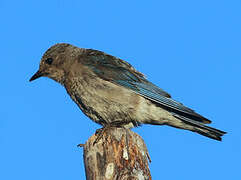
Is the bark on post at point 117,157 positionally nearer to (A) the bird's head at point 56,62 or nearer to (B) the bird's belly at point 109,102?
(B) the bird's belly at point 109,102

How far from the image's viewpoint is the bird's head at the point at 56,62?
8.73 metres

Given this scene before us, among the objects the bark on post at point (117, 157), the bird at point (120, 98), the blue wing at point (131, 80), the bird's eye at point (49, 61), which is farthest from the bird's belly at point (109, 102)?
the bark on post at point (117, 157)

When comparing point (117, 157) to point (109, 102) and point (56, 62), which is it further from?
point (56, 62)

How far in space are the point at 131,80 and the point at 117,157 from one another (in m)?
3.15

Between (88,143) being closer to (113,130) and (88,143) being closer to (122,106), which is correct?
(113,130)

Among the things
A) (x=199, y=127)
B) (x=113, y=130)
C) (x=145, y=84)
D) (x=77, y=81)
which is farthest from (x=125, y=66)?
(x=113, y=130)

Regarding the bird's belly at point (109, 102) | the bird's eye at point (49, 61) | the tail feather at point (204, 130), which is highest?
the bird's eye at point (49, 61)

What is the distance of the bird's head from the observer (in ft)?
28.6

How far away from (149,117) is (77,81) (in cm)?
159

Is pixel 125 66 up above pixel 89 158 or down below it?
above

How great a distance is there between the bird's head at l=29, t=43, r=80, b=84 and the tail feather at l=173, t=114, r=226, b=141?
258 centimetres

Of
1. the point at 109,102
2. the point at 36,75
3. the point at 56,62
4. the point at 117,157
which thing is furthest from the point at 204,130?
the point at 36,75

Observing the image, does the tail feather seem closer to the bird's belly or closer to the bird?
the bird

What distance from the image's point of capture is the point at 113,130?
5973 mm
